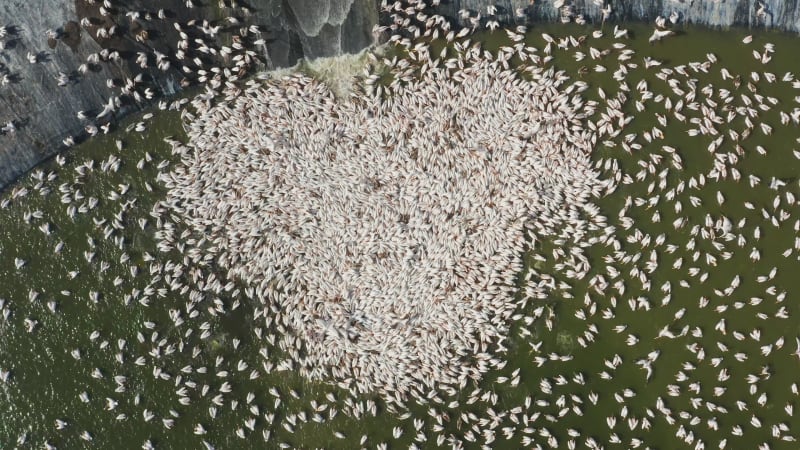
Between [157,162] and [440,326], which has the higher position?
[157,162]

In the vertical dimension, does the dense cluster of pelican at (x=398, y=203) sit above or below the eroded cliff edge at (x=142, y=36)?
below

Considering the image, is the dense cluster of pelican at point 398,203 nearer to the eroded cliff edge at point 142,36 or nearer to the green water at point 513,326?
the green water at point 513,326

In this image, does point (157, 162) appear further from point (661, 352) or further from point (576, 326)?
point (661, 352)

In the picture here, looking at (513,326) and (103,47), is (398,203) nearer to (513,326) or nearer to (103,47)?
(513,326)

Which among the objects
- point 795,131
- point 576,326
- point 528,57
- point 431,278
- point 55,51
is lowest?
point 576,326

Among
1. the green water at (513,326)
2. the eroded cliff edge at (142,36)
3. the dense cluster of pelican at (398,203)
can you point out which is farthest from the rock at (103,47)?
the dense cluster of pelican at (398,203)

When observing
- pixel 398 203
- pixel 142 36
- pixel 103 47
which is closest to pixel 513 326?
pixel 398 203

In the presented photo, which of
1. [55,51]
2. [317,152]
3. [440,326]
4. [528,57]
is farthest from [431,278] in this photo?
[55,51]
